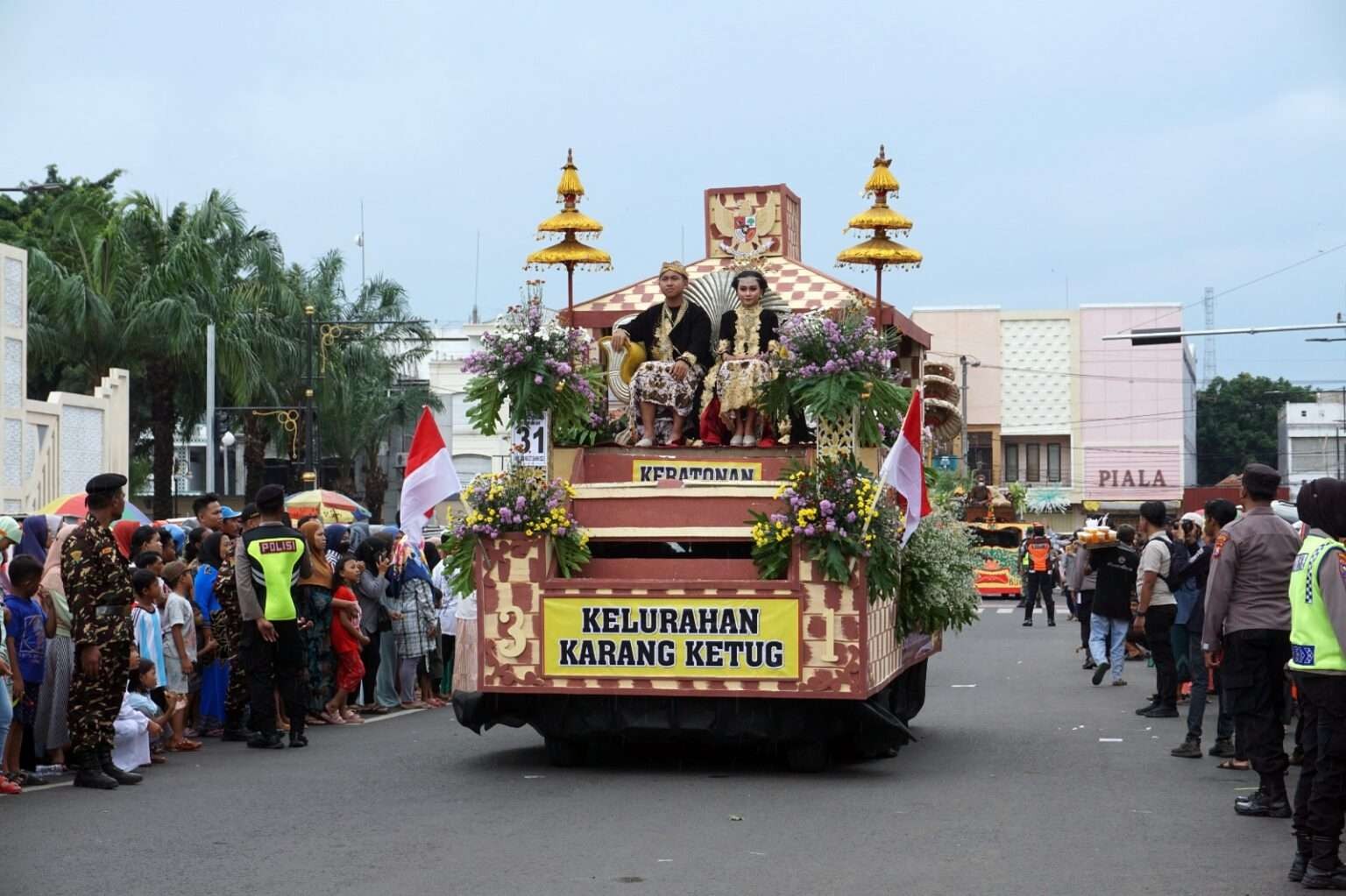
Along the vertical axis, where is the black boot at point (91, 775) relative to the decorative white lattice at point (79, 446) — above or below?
below

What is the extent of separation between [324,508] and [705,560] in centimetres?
1569

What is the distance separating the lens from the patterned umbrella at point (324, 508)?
1005 inches

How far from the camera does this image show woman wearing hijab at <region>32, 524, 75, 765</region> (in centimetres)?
1170

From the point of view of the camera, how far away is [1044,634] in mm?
32219

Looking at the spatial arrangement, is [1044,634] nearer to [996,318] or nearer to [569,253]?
[569,253]

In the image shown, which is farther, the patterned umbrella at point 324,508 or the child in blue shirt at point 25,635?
the patterned umbrella at point 324,508

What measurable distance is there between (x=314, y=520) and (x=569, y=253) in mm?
3424

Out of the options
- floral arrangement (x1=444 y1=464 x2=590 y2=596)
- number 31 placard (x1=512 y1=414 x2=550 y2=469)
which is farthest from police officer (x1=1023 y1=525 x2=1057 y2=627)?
floral arrangement (x1=444 y1=464 x2=590 y2=596)

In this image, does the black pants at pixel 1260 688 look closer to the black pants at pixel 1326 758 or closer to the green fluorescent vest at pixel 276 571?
the black pants at pixel 1326 758

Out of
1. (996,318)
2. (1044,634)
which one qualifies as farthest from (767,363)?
(996,318)

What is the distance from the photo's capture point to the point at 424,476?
44.4 feet

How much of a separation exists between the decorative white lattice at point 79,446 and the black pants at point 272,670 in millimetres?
18605

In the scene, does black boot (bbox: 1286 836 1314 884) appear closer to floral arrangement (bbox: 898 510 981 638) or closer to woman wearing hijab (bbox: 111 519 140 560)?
floral arrangement (bbox: 898 510 981 638)

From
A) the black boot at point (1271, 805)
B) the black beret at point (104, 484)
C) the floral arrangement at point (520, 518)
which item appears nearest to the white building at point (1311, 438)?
the floral arrangement at point (520, 518)
